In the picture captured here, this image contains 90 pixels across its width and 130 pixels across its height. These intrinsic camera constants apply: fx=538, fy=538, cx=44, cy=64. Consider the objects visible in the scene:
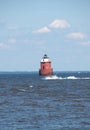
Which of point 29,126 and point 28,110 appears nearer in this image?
point 29,126

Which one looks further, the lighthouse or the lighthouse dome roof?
the lighthouse dome roof

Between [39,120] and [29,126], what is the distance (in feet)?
10.4

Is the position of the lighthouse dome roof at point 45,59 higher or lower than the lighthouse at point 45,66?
higher

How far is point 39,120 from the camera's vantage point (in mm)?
44438

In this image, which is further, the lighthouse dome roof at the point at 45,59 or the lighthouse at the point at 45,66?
the lighthouse dome roof at the point at 45,59

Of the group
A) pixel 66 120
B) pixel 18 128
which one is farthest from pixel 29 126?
pixel 66 120

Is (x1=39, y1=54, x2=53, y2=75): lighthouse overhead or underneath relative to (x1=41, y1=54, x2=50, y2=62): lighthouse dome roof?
underneath

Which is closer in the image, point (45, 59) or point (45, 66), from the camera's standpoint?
point (45, 66)

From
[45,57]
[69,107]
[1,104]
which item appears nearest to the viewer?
[69,107]

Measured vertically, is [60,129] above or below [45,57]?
below

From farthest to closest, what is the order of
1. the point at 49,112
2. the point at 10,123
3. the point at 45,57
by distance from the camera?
the point at 45,57 < the point at 49,112 < the point at 10,123

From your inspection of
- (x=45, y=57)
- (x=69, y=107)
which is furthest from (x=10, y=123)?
(x=45, y=57)

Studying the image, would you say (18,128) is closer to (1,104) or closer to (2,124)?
(2,124)

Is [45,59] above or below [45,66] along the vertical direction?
above
